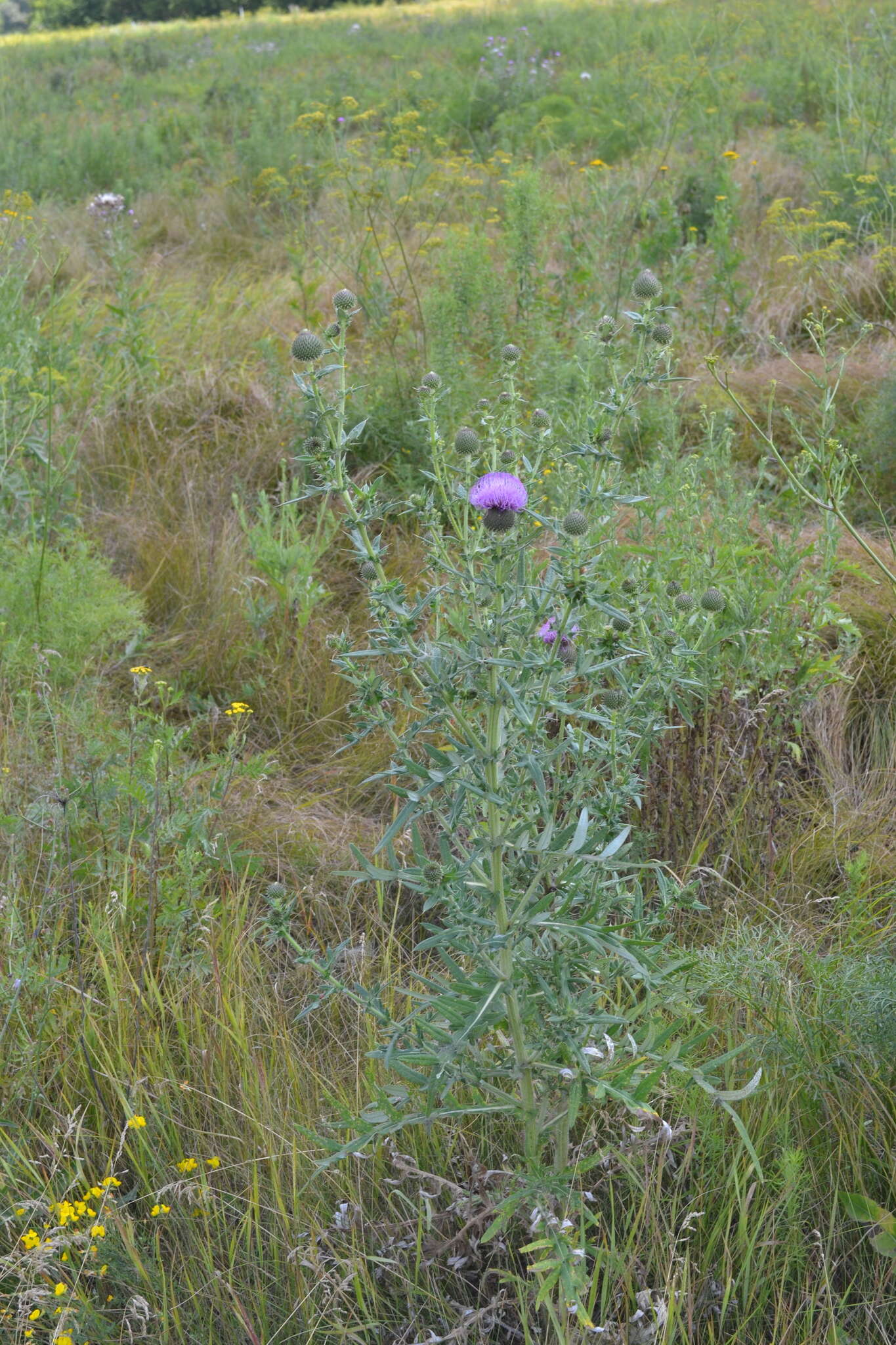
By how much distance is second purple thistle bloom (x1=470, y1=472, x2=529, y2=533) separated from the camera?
4.70 ft

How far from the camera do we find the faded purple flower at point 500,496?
4.75 feet

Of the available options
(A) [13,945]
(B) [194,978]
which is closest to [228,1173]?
(B) [194,978]

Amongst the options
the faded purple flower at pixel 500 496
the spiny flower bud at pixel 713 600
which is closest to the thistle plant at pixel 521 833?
the faded purple flower at pixel 500 496

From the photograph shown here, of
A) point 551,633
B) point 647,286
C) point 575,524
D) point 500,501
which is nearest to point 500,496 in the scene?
point 500,501

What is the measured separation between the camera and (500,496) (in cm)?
145

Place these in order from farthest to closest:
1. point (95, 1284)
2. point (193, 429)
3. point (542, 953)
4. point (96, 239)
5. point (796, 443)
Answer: point (96, 239)
point (193, 429)
point (796, 443)
point (95, 1284)
point (542, 953)

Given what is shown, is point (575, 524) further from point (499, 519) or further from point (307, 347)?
point (307, 347)

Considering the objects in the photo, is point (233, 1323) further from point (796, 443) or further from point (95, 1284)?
point (796, 443)

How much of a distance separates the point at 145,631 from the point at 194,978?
5.08 ft

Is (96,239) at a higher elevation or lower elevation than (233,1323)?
higher

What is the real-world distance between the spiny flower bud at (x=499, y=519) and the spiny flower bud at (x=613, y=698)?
40 cm

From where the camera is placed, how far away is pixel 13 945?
2.22 m

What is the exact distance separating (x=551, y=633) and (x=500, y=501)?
40 centimetres

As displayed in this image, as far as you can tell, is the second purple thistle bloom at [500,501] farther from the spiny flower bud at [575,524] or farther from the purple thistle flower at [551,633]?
the purple thistle flower at [551,633]
